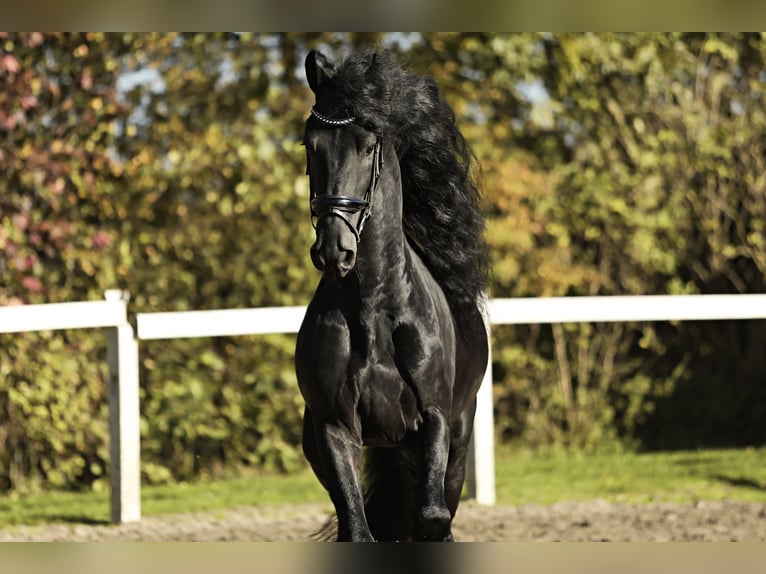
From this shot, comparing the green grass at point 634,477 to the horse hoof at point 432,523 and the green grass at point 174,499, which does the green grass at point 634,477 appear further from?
the horse hoof at point 432,523

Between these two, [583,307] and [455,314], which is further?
[583,307]

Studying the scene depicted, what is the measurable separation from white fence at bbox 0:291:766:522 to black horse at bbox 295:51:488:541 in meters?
2.79

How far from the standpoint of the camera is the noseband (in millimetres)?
3229

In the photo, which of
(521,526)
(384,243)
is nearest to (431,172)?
(384,243)

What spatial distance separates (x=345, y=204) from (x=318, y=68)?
0.49 metres

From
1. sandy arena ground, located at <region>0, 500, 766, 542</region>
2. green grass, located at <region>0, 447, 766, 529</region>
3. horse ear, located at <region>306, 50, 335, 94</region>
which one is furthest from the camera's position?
green grass, located at <region>0, 447, 766, 529</region>

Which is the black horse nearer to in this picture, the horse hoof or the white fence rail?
the horse hoof

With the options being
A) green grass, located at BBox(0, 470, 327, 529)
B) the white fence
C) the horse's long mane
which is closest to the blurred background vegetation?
green grass, located at BBox(0, 470, 327, 529)

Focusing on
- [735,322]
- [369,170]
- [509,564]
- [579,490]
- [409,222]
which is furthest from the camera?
[735,322]

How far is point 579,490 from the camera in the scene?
748cm

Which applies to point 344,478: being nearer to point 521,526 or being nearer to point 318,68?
point 318,68

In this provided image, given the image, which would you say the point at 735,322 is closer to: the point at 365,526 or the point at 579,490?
the point at 579,490
